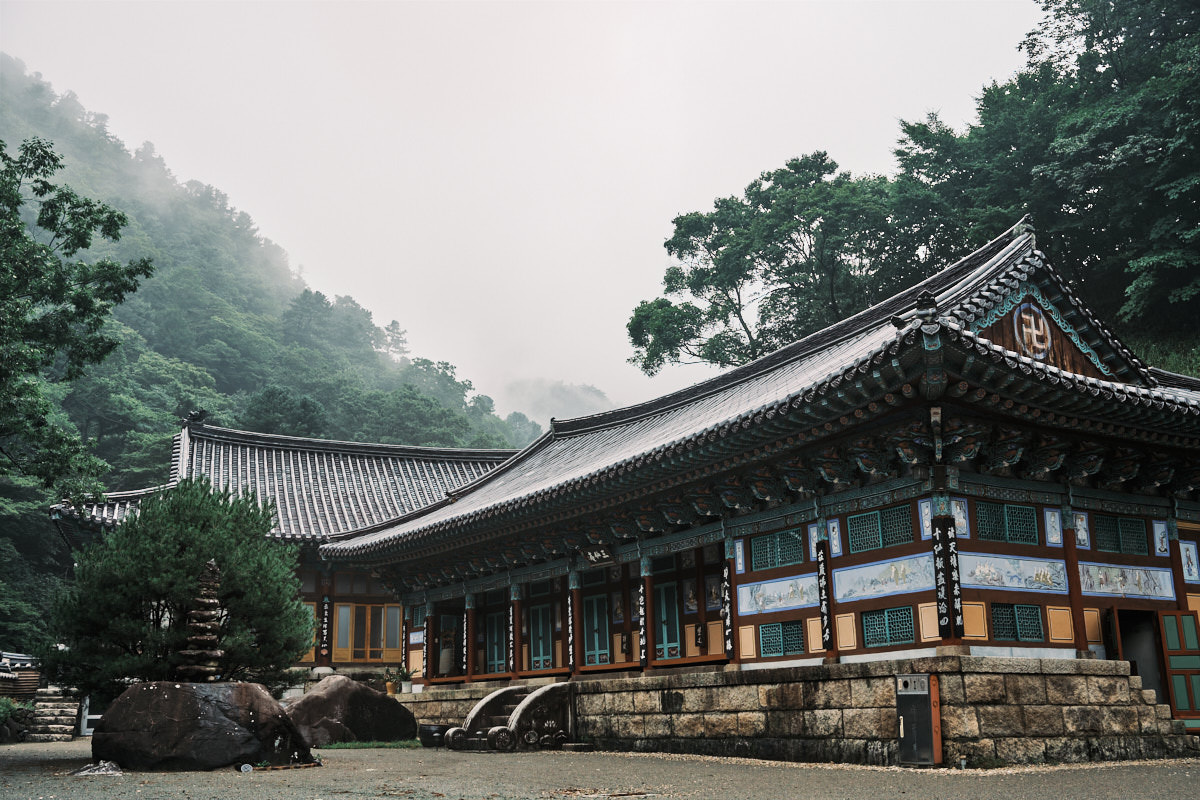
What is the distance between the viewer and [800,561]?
1388 cm

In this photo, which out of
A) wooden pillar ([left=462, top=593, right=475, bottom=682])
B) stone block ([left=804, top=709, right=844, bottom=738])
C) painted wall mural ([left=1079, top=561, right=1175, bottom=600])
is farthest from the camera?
wooden pillar ([left=462, top=593, right=475, bottom=682])

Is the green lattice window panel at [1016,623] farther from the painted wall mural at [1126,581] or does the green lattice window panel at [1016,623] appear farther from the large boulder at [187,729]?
the large boulder at [187,729]

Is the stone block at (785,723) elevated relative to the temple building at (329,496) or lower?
lower

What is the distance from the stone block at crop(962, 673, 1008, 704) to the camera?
11023mm

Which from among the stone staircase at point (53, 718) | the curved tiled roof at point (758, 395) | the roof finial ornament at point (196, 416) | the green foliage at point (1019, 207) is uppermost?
the green foliage at point (1019, 207)

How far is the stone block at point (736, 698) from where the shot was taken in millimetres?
13727

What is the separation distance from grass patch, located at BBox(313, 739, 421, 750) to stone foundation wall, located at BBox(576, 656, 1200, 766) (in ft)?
22.4

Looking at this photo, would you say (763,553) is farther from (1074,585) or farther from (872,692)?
(1074,585)

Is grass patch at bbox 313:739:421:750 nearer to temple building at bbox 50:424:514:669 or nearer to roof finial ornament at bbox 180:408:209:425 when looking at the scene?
temple building at bbox 50:424:514:669

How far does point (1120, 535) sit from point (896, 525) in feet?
12.7

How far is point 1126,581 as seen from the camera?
1363cm

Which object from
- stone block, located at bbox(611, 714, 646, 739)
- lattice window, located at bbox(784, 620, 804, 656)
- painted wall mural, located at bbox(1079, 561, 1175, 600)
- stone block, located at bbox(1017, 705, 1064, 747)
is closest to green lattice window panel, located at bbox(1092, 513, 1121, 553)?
painted wall mural, located at bbox(1079, 561, 1175, 600)

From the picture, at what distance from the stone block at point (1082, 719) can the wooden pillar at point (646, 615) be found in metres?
6.98

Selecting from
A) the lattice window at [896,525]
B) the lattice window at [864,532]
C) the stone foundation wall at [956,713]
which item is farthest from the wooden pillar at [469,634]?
the lattice window at [896,525]
